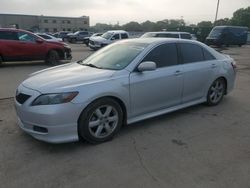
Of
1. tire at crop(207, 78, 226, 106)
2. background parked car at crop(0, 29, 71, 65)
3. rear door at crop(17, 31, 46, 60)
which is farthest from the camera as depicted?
rear door at crop(17, 31, 46, 60)

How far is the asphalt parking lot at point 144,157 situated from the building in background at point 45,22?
81834mm

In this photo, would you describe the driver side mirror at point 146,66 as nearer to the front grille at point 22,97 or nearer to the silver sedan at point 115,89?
the silver sedan at point 115,89

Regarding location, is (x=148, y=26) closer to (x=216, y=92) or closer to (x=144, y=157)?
(x=216, y=92)

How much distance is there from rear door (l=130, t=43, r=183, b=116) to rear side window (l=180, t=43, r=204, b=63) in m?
0.24

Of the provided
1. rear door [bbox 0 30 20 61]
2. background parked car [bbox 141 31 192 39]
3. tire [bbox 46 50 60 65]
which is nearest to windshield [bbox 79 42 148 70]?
rear door [bbox 0 30 20 61]

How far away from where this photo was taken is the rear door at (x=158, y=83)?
4.57 m

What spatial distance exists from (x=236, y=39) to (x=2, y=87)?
29.4 metres

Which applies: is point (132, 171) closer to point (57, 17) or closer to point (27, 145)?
point (27, 145)

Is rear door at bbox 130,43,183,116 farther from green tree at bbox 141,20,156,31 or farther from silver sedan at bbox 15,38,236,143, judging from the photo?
green tree at bbox 141,20,156,31

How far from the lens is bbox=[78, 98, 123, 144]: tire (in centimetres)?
402

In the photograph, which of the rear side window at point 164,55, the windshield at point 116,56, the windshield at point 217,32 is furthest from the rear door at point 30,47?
the windshield at point 217,32

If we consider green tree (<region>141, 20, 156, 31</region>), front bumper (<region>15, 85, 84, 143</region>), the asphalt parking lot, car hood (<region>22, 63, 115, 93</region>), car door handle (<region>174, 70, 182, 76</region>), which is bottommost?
green tree (<region>141, 20, 156, 31</region>)

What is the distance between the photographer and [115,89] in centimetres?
424

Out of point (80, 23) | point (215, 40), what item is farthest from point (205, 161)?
point (80, 23)
